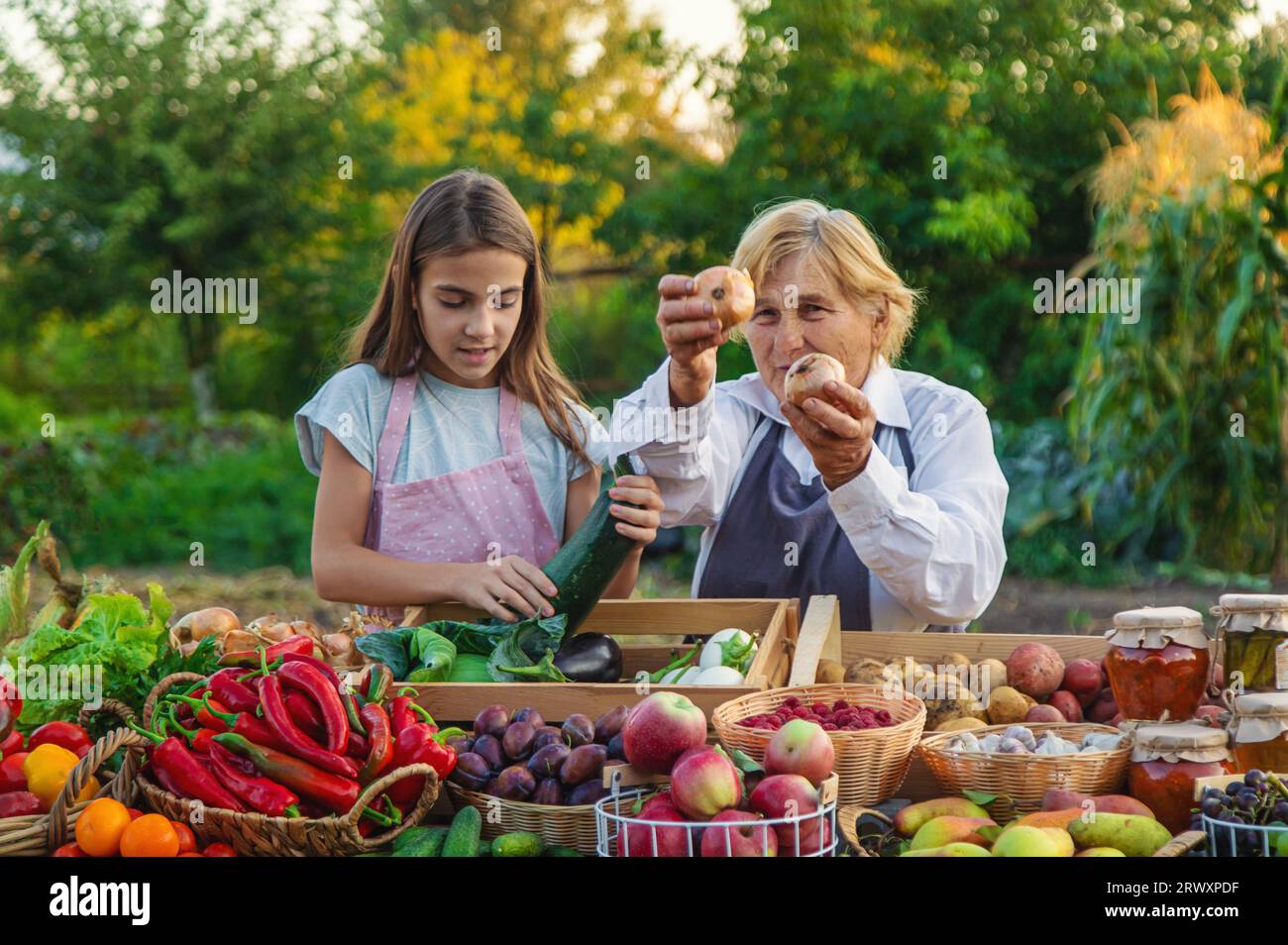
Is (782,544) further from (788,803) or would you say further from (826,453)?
(788,803)

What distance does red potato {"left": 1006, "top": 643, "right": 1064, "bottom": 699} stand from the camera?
9.46 ft

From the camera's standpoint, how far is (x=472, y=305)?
3289mm

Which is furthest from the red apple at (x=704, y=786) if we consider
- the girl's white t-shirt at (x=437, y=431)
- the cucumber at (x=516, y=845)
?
the girl's white t-shirt at (x=437, y=431)

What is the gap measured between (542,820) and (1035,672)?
1.17 m

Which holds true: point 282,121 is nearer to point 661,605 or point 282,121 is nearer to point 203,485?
point 203,485

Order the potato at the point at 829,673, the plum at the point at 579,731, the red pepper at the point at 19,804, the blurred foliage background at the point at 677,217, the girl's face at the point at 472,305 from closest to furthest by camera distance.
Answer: the red pepper at the point at 19,804 < the plum at the point at 579,731 < the potato at the point at 829,673 < the girl's face at the point at 472,305 < the blurred foliage background at the point at 677,217

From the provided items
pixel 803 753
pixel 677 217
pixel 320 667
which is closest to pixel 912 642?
pixel 803 753

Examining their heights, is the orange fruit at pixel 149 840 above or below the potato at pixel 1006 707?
below

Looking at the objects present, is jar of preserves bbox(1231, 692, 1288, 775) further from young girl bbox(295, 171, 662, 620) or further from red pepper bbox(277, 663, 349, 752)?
red pepper bbox(277, 663, 349, 752)

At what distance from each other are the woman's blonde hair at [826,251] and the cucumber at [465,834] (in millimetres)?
1641

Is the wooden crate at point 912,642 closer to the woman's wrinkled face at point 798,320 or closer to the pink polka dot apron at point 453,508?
the woman's wrinkled face at point 798,320

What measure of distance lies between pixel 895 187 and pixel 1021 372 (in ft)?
5.63

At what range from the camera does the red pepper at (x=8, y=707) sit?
247cm

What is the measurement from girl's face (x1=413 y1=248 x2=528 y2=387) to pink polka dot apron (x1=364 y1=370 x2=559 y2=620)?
0.26m
